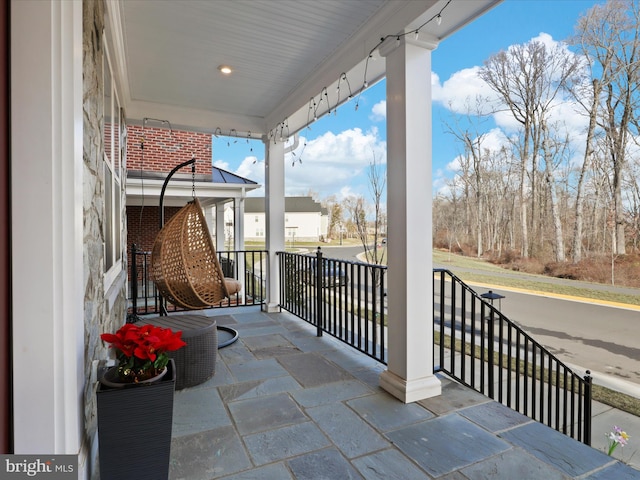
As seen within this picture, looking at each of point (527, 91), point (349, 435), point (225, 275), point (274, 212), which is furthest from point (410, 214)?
point (527, 91)

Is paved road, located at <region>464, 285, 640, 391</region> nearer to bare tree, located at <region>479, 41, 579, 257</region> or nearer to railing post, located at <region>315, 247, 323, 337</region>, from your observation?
bare tree, located at <region>479, 41, 579, 257</region>

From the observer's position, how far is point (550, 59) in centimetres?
653

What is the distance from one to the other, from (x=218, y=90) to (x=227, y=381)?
9.73 feet

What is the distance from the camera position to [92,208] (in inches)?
71.4

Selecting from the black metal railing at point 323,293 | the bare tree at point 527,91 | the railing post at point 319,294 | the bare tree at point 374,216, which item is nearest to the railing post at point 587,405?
the black metal railing at point 323,293

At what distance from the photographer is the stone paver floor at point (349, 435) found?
1.68 metres

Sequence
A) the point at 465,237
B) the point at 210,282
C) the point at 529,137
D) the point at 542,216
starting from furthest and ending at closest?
the point at 465,237 < the point at 529,137 < the point at 542,216 < the point at 210,282

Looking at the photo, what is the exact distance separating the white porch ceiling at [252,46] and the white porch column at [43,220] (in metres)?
1.48

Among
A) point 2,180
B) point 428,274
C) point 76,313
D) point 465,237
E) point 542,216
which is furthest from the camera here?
point 465,237

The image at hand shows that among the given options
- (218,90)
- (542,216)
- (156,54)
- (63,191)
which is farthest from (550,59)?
(63,191)

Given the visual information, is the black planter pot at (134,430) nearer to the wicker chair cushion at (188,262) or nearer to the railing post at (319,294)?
the wicker chair cushion at (188,262)

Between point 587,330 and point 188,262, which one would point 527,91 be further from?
point 188,262

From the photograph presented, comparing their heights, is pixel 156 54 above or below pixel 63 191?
above

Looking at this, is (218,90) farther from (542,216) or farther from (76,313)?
(542,216)
